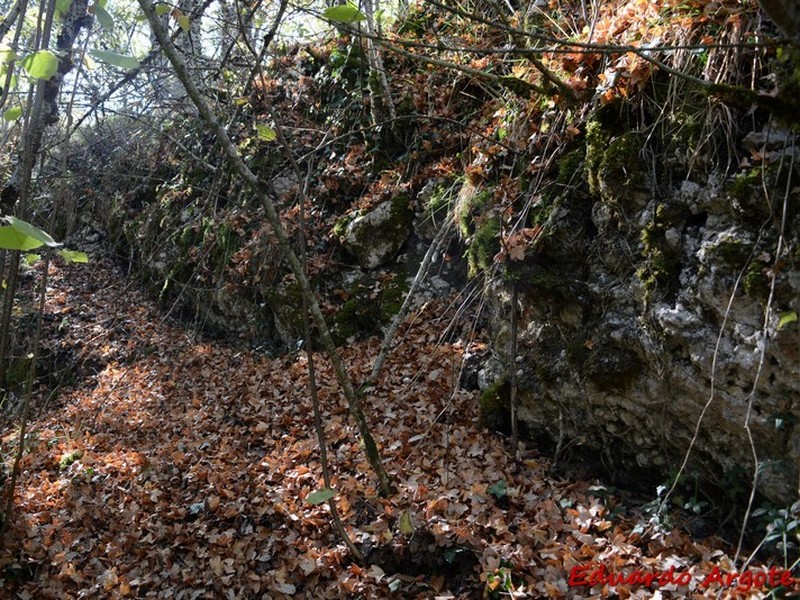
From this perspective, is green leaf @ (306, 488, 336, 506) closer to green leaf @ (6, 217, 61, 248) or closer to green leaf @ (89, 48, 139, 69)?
green leaf @ (6, 217, 61, 248)

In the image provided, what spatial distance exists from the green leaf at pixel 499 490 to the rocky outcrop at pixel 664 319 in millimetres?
499


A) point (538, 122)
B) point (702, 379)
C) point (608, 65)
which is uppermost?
point (608, 65)

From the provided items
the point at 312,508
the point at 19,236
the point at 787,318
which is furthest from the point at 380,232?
the point at 19,236

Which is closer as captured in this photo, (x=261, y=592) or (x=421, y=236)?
(x=261, y=592)

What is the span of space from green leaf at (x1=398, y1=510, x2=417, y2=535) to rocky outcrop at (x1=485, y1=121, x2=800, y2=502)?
1179 millimetres

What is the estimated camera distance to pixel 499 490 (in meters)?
3.85

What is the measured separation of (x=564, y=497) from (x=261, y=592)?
2.11m

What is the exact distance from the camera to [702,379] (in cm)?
315

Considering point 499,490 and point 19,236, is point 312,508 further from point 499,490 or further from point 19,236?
point 19,236

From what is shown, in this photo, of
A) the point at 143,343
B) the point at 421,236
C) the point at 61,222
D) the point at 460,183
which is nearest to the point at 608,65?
the point at 460,183

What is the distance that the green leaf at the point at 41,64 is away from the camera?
69.9 inches

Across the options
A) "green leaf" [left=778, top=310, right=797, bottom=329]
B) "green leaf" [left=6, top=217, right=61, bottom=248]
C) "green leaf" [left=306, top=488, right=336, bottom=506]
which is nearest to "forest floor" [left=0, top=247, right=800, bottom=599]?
"green leaf" [left=306, top=488, right=336, bottom=506]

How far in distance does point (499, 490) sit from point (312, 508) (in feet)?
4.56

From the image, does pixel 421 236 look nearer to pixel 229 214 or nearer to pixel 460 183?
pixel 460 183
